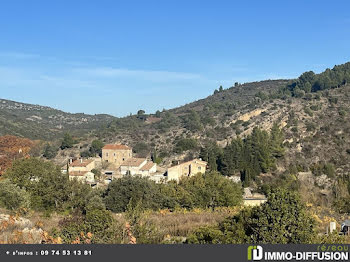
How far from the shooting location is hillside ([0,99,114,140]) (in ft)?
365

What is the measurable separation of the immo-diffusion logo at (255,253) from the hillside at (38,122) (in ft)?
340

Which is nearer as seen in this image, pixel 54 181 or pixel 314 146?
pixel 54 181

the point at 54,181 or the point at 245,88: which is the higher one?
the point at 245,88

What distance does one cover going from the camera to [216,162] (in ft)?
199

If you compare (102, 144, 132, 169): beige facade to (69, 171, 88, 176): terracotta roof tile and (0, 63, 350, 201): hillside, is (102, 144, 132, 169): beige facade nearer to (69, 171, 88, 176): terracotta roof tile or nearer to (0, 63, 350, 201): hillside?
(0, 63, 350, 201): hillside

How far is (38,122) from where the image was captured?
154 m

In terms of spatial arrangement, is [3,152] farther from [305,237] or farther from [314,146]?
[305,237]

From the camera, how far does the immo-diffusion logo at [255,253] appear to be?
714 centimetres

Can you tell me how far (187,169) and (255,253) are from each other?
48656mm

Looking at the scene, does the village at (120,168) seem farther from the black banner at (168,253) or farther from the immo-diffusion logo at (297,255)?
the immo-diffusion logo at (297,255)

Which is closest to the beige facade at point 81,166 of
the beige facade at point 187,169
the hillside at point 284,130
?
the hillside at point 284,130

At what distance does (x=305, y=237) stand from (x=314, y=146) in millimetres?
59541

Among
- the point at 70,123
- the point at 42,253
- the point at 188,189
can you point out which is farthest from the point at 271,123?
the point at 70,123

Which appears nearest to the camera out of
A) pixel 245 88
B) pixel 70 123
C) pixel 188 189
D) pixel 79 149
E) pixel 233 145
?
pixel 188 189
